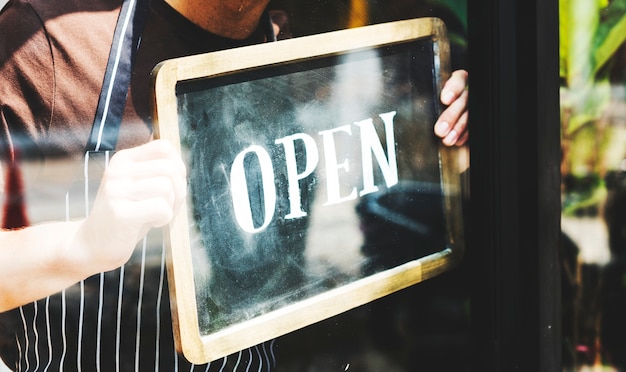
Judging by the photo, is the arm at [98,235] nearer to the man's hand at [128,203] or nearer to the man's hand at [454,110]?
the man's hand at [128,203]

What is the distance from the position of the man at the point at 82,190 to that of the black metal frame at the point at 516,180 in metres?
0.63

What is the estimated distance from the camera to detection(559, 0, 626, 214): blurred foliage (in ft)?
5.78

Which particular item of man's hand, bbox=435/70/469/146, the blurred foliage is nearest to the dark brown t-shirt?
man's hand, bbox=435/70/469/146

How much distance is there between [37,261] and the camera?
4.09 ft

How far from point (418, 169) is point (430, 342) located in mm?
475

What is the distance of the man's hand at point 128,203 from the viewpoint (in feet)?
4.10

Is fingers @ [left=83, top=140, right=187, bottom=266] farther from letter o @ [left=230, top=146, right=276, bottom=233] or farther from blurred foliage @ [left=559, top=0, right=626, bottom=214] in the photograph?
blurred foliage @ [left=559, top=0, right=626, bottom=214]

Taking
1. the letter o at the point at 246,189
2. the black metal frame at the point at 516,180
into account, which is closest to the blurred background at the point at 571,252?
the black metal frame at the point at 516,180

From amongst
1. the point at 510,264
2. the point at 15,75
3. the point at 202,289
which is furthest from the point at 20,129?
the point at 510,264

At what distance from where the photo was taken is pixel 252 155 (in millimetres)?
1416

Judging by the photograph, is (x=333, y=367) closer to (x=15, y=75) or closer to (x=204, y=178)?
(x=204, y=178)

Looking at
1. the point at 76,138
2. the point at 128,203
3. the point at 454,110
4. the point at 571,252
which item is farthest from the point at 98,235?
the point at 571,252

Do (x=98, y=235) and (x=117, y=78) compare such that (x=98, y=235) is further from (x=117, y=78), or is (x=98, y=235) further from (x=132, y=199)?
(x=117, y=78)

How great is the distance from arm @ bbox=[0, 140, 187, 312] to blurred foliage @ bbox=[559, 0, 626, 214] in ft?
3.63
